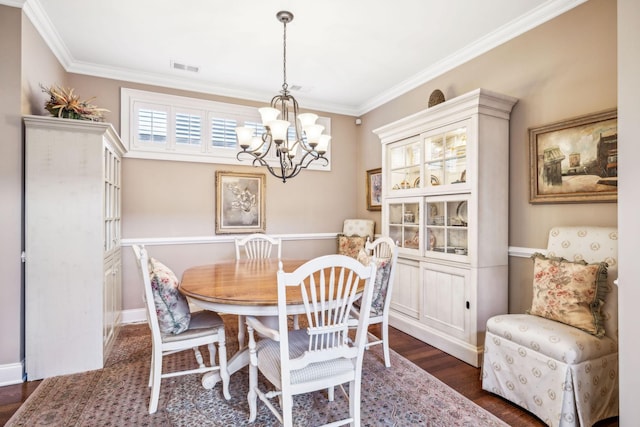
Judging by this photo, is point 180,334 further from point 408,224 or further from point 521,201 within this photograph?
point 521,201

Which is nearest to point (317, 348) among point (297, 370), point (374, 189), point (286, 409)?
point (297, 370)

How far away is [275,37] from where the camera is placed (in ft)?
9.86

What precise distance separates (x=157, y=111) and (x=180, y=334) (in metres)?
2.86

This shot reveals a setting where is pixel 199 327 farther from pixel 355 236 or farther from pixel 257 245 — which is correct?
pixel 355 236

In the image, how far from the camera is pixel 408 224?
3490 mm

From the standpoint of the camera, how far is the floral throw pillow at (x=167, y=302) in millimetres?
2031

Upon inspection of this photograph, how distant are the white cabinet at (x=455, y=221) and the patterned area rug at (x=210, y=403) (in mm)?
638

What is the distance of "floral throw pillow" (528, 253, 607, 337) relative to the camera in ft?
6.61

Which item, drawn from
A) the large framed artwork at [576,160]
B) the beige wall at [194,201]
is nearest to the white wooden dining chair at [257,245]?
the beige wall at [194,201]

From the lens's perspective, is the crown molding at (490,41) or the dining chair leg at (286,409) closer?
the dining chair leg at (286,409)

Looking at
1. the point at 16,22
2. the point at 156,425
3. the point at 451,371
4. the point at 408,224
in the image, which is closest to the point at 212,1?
the point at 16,22

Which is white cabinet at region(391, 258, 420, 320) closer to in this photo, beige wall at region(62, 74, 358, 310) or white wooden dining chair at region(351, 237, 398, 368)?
white wooden dining chair at region(351, 237, 398, 368)

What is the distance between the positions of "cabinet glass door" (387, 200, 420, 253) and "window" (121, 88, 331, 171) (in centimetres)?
201

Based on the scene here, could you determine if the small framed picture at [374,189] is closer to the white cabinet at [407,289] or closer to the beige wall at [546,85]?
the white cabinet at [407,289]
